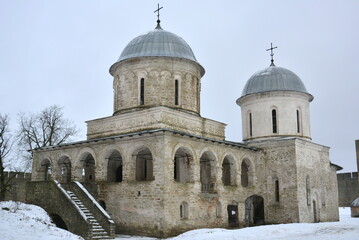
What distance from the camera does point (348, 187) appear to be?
142 feet

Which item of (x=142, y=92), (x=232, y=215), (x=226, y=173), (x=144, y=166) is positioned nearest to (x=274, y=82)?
(x=226, y=173)

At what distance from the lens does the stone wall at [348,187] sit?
42.7 metres

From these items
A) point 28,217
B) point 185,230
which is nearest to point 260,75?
point 185,230

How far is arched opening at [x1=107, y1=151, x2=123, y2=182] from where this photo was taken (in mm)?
21425

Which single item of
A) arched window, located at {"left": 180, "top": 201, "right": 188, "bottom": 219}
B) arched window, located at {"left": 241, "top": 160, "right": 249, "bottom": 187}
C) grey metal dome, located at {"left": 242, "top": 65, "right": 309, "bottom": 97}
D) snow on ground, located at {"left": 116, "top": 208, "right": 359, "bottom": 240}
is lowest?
snow on ground, located at {"left": 116, "top": 208, "right": 359, "bottom": 240}

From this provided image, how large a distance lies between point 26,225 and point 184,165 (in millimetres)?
8467

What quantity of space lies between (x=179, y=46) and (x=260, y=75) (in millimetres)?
6220

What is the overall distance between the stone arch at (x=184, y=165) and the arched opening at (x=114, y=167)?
332 cm

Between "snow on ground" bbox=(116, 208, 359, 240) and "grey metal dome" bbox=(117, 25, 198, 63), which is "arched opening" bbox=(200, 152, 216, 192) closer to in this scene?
"snow on ground" bbox=(116, 208, 359, 240)

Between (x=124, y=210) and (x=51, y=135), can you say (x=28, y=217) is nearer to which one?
(x=124, y=210)

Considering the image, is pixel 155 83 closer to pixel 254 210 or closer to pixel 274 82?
pixel 274 82

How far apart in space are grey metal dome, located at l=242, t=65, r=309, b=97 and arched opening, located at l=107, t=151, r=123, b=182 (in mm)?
9473

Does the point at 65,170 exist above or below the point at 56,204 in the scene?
above

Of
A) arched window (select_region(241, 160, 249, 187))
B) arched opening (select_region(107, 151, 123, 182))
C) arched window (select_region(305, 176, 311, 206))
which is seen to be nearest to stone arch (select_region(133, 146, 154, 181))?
arched opening (select_region(107, 151, 123, 182))
